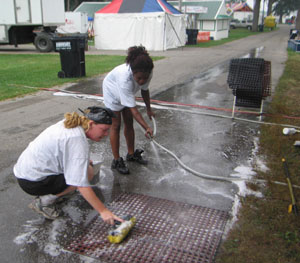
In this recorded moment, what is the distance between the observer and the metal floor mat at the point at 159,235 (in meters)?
2.47

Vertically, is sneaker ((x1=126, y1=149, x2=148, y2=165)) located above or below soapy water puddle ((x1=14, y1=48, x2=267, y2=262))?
above

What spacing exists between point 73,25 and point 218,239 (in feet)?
76.4

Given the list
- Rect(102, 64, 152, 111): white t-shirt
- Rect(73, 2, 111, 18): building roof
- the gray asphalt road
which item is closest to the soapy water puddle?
the gray asphalt road

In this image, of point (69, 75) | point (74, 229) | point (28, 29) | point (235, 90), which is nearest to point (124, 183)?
point (74, 229)

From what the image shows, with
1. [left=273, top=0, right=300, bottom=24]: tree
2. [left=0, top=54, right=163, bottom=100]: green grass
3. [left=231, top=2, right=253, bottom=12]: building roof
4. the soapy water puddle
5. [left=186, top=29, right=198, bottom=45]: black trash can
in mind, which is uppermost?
[left=273, top=0, right=300, bottom=24]: tree

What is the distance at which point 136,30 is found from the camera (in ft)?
62.2

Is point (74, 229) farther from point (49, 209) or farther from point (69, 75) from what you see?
point (69, 75)

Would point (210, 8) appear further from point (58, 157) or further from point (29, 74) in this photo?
point (58, 157)

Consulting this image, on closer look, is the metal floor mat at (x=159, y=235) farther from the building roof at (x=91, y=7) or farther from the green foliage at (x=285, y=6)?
the green foliage at (x=285, y=6)

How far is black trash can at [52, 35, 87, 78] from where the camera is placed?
9.52 m

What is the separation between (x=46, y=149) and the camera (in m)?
2.43

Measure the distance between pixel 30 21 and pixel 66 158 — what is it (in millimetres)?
16132

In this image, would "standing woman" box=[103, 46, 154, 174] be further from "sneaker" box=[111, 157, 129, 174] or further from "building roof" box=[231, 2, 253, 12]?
"building roof" box=[231, 2, 253, 12]

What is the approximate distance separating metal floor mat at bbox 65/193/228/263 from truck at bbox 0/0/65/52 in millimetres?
15360
